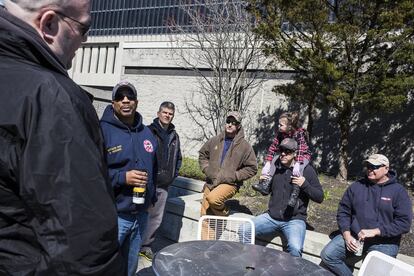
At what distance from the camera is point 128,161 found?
12.6 feet

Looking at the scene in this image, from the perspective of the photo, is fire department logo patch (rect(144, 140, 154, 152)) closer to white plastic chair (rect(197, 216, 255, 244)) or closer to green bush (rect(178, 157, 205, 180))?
white plastic chair (rect(197, 216, 255, 244))

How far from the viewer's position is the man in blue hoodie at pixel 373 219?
4516mm

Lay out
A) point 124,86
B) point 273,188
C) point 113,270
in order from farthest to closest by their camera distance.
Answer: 1. point 273,188
2. point 124,86
3. point 113,270

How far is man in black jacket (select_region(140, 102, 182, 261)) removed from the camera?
579 cm

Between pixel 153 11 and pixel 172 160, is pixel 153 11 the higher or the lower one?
the higher one

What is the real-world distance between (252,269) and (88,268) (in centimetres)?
236

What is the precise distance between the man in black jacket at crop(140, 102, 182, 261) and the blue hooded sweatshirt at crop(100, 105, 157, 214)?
1.69 m

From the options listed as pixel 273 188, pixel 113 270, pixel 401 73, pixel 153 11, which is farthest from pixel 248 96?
pixel 113 270

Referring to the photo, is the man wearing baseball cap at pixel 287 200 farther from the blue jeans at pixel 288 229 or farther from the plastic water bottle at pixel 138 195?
the plastic water bottle at pixel 138 195

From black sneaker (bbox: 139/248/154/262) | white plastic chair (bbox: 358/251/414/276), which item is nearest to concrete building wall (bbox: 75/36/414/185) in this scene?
black sneaker (bbox: 139/248/154/262)

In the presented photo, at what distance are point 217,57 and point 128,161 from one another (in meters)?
8.40

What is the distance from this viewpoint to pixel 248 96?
12.8 metres

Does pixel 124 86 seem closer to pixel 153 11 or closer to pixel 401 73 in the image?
pixel 401 73

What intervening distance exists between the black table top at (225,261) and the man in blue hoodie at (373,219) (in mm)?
1127
